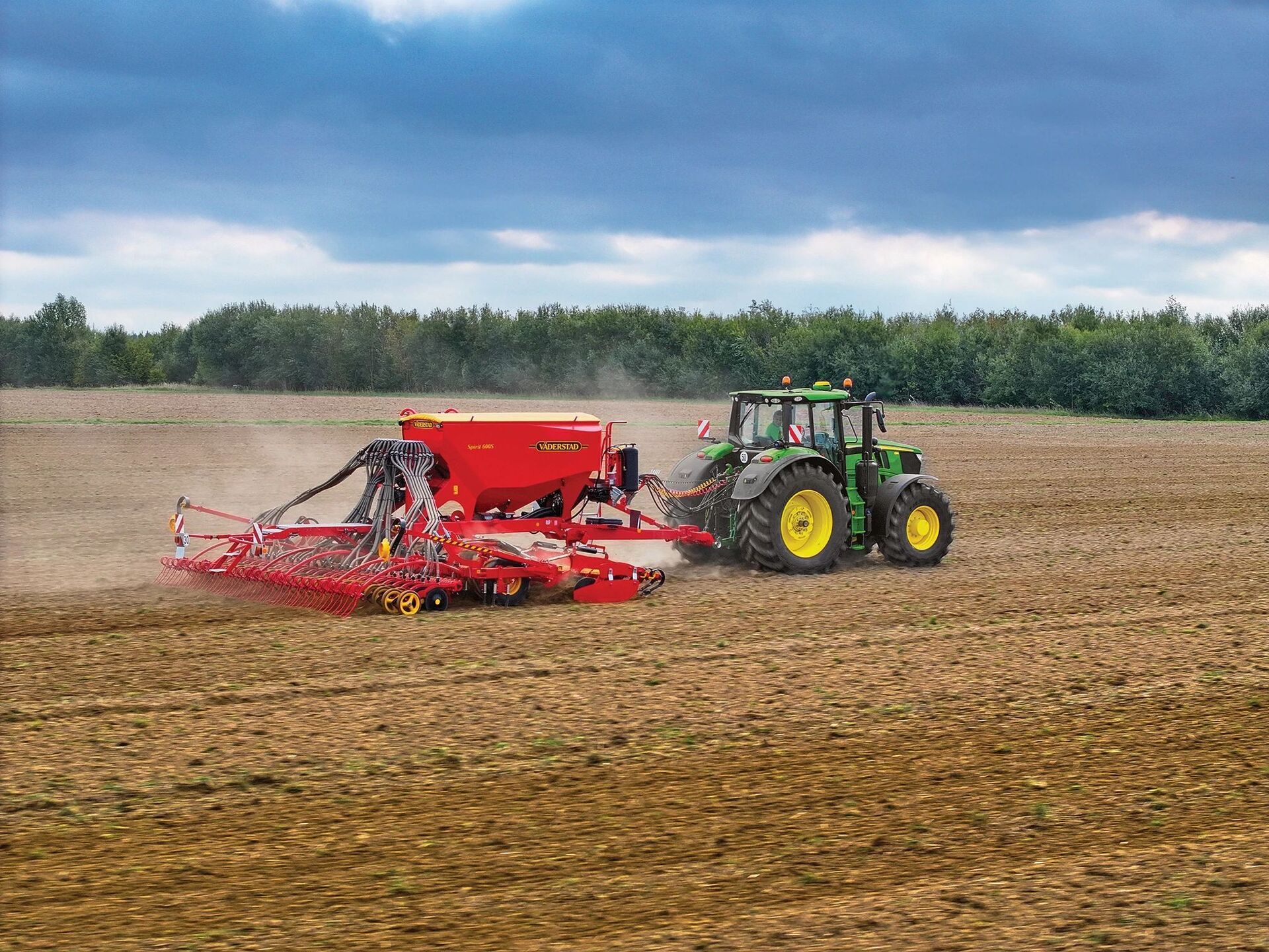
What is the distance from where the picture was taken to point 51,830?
5320 mm

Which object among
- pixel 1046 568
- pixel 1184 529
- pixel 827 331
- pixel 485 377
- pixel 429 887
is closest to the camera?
pixel 429 887

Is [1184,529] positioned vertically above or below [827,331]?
below

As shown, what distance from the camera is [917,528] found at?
1276 centimetres

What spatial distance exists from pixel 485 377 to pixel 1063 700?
5567 centimetres

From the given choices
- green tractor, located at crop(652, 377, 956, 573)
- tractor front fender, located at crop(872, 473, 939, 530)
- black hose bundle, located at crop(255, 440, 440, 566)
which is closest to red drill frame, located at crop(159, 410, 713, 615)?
black hose bundle, located at crop(255, 440, 440, 566)

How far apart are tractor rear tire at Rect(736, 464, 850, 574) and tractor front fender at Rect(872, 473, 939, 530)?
40 cm

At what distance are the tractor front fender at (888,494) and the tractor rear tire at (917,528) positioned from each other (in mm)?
34

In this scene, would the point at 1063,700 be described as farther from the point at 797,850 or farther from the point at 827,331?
the point at 827,331

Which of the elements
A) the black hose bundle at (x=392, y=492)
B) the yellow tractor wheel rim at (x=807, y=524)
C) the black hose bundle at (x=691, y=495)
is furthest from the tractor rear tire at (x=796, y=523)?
the black hose bundle at (x=392, y=492)

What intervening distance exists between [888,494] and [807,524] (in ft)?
3.02

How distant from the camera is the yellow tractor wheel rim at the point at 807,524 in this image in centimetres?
1210

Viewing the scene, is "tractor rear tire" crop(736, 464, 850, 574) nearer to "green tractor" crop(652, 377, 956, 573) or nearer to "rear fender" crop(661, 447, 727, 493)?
"green tractor" crop(652, 377, 956, 573)

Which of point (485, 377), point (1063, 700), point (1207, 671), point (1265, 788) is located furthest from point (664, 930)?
point (485, 377)

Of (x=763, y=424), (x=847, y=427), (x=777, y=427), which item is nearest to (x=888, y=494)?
(x=847, y=427)
